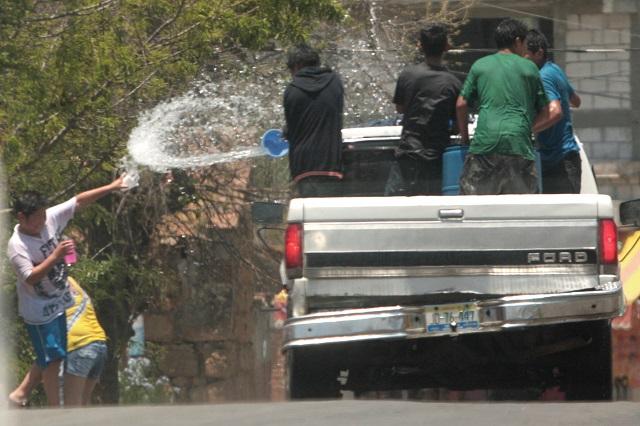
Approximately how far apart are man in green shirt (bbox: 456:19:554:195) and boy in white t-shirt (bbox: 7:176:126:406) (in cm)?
251

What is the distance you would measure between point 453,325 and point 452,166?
4.71 feet

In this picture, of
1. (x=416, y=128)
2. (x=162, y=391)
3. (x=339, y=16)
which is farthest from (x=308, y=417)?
(x=162, y=391)

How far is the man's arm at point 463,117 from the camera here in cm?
847

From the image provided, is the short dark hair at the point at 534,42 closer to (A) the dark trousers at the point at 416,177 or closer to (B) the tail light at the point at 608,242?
(A) the dark trousers at the point at 416,177

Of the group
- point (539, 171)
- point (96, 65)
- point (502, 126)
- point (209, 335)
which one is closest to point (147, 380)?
point (209, 335)

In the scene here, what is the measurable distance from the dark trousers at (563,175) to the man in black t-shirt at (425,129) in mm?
742

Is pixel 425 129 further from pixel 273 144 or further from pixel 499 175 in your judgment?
pixel 273 144

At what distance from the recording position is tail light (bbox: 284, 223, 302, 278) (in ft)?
24.7

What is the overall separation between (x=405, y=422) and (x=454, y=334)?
1033 mm

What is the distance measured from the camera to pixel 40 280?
8.62m

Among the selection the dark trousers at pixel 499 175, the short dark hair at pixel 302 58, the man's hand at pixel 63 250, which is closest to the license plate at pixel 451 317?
the dark trousers at pixel 499 175

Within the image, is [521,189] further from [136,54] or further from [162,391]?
[162,391]

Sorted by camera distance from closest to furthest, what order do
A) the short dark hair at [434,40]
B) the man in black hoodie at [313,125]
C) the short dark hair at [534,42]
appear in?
1. the short dark hair at [434,40]
2. the man in black hoodie at [313,125]
3. the short dark hair at [534,42]

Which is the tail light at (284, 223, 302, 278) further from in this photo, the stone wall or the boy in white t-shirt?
the stone wall
